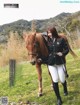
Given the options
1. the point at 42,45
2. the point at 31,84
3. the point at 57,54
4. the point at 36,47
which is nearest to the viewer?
the point at 57,54

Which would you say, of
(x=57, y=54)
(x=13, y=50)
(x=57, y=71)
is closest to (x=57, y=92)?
(x=57, y=71)

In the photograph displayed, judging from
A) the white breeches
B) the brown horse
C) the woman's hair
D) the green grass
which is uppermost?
the woman's hair

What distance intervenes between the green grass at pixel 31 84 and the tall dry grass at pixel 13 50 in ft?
0.34

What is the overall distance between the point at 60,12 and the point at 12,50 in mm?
888

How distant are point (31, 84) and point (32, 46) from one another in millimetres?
903

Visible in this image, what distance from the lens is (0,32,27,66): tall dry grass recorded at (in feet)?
22.5

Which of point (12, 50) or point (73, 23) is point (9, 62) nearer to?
point (12, 50)

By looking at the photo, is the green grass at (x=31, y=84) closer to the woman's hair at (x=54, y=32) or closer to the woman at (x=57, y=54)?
the woman at (x=57, y=54)

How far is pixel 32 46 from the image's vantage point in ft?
20.5

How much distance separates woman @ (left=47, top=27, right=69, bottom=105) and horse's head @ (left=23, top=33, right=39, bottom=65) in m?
0.20

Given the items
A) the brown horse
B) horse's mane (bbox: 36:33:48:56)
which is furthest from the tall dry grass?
horse's mane (bbox: 36:33:48:56)

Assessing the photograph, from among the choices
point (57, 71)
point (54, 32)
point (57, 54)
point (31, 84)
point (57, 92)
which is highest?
point (54, 32)

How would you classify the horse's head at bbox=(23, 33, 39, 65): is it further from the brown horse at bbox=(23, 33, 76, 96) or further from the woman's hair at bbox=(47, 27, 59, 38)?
the woman's hair at bbox=(47, 27, 59, 38)

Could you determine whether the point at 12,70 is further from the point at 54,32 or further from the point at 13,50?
the point at 54,32
